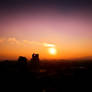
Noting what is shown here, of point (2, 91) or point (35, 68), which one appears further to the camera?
point (35, 68)

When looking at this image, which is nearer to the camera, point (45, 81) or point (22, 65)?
point (45, 81)

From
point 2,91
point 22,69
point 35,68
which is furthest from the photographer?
point 35,68

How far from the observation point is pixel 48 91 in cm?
2853

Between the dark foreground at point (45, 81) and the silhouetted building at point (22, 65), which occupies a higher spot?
the silhouetted building at point (22, 65)

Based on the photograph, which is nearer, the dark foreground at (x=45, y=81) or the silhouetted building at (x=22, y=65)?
the dark foreground at (x=45, y=81)

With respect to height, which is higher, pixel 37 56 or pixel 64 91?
pixel 37 56

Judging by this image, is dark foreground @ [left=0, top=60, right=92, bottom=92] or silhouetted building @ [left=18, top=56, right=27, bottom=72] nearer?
dark foreground @ [left=0, top=60, right=92, bottom=92]

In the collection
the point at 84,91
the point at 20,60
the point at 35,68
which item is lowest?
the point at 84,91

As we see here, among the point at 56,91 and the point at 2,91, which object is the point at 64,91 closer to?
the point at 56,91

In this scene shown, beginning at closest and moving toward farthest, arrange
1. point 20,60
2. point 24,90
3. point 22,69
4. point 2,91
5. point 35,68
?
point 2,91 → point 24,90 → point 22,69 → point 20,60 → point 35,68

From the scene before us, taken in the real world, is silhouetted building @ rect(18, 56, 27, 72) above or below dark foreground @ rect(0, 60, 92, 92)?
above

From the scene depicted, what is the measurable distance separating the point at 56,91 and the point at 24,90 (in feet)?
26.0

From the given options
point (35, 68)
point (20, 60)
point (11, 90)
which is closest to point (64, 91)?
point (11, 90)

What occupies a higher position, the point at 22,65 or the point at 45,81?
the point at 22,65
